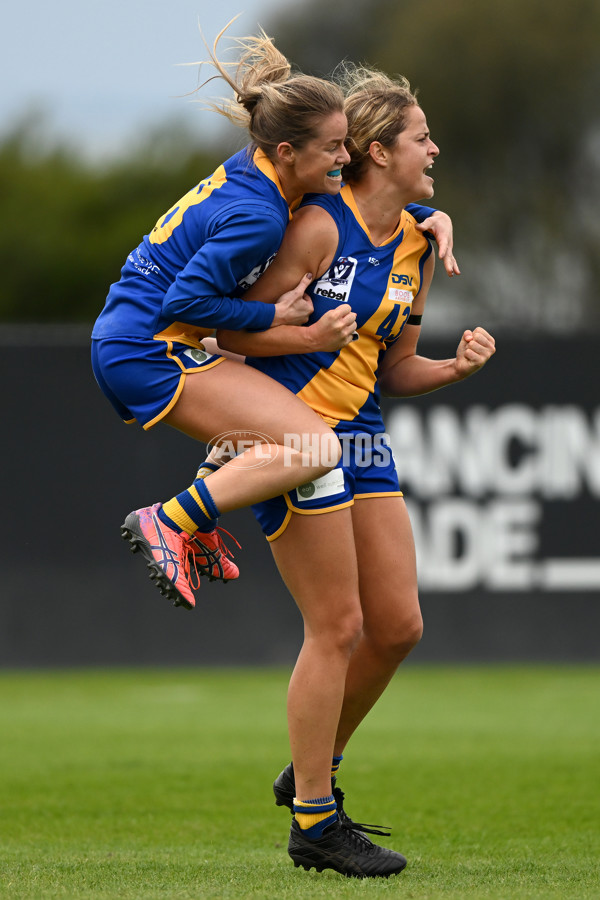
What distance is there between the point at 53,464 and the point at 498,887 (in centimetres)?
638

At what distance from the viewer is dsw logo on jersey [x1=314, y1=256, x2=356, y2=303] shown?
3953 millimetres

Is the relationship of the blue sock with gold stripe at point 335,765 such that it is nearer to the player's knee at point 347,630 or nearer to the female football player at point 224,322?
the player's knee at point 347,630

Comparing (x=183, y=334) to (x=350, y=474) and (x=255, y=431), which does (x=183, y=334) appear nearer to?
(x=255, y=431)

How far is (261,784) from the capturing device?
5816mm

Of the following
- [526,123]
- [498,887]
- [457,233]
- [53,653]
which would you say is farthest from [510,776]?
[526,123]

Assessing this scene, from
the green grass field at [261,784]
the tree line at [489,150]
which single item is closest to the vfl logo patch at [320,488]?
the green grass field at [261,784]

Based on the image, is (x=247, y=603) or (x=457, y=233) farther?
(x=457, y=233)

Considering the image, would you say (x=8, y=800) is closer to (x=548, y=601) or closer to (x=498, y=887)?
(x=498, y=887)

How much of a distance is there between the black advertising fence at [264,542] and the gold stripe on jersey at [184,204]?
553cm

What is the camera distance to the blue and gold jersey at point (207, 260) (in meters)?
3.61

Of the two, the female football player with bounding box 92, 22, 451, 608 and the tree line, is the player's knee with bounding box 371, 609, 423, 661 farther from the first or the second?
the tree line

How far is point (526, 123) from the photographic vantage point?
125 feet

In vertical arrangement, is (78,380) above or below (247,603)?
above

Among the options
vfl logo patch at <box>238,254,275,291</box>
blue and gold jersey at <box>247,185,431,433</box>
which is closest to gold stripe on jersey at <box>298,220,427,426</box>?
blue and gold jersey at <box>247,185,431,433</box>
